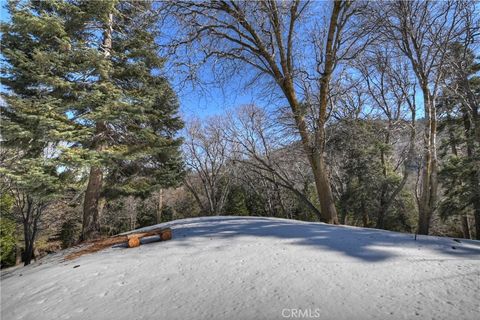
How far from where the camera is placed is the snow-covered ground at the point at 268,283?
2.04m

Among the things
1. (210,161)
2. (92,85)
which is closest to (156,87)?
(92,85)

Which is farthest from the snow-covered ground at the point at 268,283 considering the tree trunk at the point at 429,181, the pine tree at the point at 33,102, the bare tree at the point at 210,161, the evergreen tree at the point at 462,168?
the bare tree at the point at 210,161

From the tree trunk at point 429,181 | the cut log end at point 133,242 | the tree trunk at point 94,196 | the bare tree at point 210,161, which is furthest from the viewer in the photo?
the bare tree at point 210,161

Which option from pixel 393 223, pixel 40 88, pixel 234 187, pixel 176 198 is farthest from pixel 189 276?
pixel 176 198

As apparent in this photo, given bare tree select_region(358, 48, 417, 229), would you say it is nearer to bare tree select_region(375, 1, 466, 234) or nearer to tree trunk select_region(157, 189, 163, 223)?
bare tree select_region(375, 1, 466, 234)

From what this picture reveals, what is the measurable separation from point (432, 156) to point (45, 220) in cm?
1944

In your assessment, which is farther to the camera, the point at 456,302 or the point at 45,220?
the point at 45,220

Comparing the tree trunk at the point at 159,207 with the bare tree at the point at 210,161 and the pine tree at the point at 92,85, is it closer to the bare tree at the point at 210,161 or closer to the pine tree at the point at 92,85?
the bare tree at the point at 210,161

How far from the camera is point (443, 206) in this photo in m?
15.0

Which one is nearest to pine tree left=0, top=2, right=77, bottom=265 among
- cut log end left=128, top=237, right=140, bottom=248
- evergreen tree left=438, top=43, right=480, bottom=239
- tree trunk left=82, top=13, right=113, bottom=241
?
tree trunk left=82, top=13, right=113, bottom=241

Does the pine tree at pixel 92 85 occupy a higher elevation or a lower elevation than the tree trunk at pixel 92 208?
higher

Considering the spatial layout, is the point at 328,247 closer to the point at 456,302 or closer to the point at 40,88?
the point at 456,302

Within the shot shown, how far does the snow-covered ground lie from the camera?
2035 mm

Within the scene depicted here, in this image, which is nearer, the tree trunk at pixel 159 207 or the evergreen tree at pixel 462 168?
the evergreen tree at pixel 462 168
